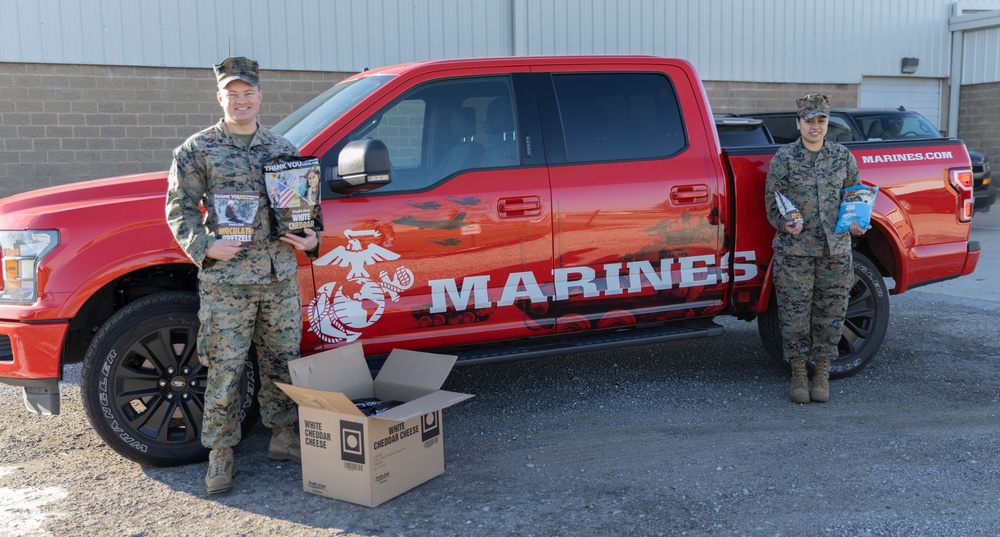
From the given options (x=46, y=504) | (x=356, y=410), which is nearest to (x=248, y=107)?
(x=356, y=410)

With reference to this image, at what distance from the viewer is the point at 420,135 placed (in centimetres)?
479

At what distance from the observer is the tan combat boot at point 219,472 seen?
3961mm

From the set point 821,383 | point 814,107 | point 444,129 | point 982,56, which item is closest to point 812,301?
point 821,383

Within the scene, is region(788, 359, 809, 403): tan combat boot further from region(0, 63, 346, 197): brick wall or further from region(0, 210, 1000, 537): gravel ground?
region(0, 63, 346, 197): brick wall

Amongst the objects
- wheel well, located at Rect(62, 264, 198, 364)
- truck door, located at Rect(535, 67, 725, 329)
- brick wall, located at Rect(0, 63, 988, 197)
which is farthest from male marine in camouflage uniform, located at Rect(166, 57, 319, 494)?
brick wall, located at Rect(0, 63, 988, 197)

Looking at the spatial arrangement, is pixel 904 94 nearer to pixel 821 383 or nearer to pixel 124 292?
pixel 821 383

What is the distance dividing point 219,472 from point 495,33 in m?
11.0

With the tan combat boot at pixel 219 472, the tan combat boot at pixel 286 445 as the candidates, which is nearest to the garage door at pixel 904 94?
the tan combat boot at pixel 286 445

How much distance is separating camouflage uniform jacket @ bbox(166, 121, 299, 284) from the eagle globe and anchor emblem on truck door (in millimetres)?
485

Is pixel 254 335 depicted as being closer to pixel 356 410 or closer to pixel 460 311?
pixel 356 410

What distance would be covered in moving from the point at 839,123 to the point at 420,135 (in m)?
7.58

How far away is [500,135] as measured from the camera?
4805mm

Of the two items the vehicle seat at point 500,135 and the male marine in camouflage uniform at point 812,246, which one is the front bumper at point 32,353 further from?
the male marine in camouflage uniform at point 812,246

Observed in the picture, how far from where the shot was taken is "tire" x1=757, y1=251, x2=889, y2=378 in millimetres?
5551
